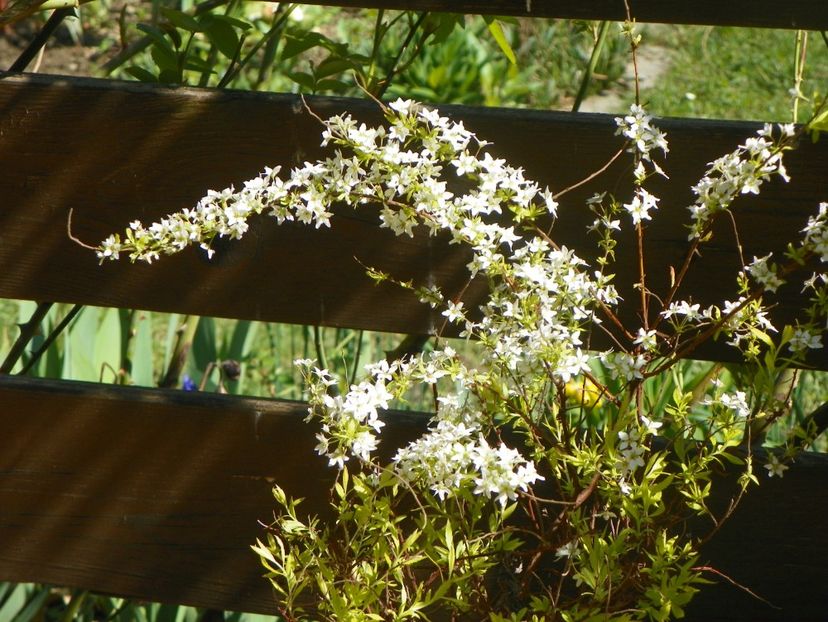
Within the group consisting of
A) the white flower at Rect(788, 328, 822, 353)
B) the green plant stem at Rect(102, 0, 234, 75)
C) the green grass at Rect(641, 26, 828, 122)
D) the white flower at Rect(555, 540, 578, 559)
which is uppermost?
the green grass at Rect(641, 26, 828, 122)

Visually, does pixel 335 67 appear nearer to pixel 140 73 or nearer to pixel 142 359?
pixel 140 73

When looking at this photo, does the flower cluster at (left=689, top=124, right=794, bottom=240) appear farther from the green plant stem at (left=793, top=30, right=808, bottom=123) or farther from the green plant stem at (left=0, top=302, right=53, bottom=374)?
the green plant stem at (left=0, top=302, right=53, bottom=374)

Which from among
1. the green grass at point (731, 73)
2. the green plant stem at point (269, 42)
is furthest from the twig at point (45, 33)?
the green grass at point (731, 73)

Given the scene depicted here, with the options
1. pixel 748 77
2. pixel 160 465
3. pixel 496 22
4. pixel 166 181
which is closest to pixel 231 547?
pixel 160 465

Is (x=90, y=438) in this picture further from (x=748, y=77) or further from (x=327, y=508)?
(x=748, y=77)

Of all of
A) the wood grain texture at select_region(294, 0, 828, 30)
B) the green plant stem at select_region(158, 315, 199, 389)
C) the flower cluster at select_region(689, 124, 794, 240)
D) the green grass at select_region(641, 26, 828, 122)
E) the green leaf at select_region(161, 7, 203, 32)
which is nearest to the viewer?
the flower cluster at select_region(689, 124, 794, 240)

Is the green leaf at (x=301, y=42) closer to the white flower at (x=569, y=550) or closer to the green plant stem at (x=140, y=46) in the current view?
the green plant stem at (x=140, y=46)

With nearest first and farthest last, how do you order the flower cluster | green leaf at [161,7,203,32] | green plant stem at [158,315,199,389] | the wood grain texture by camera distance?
the flower cluster → the wood grain texture → green leaf at [161,7,203,32] → green plant stem at [158,315,199,389]

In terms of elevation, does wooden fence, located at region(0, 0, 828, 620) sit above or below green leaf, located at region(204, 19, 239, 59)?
below

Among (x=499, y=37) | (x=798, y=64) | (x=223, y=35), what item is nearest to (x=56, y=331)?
(x=223, y=35)

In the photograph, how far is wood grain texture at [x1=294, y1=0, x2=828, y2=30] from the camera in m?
1.15

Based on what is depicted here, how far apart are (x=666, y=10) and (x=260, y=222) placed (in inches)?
21.9

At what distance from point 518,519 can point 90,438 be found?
585 mm

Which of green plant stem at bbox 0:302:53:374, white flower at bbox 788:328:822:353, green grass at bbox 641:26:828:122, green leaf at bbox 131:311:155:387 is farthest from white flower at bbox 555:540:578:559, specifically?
green grass at bbox 641:26:828:122
